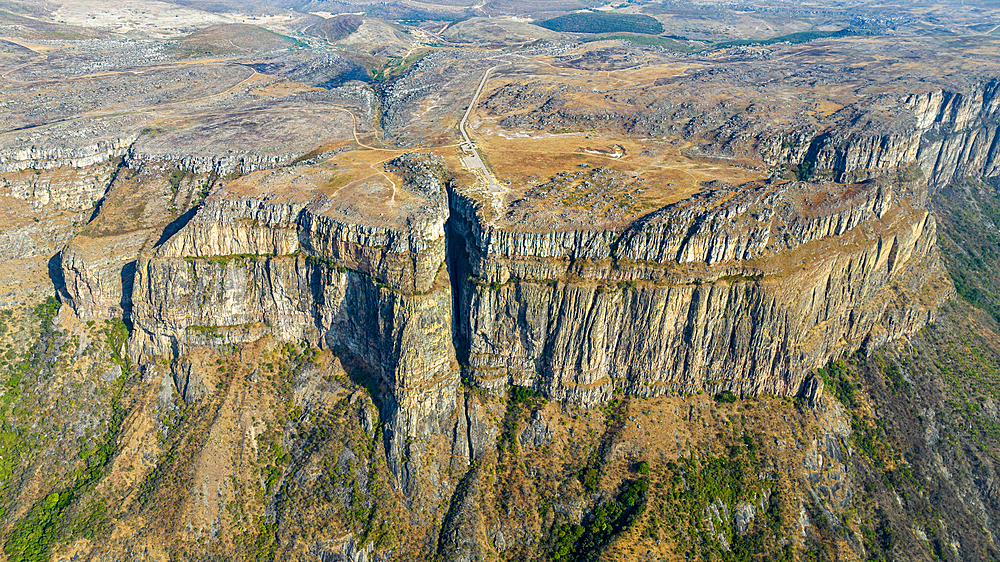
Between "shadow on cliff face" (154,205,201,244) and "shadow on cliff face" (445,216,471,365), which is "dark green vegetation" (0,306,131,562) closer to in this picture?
"shadow on cliff face" (154,205,201,244)

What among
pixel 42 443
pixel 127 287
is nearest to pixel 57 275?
pixel 127 287

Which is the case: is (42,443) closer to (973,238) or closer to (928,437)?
(928,437)

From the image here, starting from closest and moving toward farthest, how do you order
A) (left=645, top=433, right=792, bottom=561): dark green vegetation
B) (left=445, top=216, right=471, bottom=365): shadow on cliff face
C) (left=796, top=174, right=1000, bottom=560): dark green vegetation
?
(left=645, top=433, right=792, bottom=561): dark green vegetation, (left=796, top=174, right=1000, bottom=560): dark green vegetation, (left=445, top=216, right=471, bottom=365): shadow on cliff face

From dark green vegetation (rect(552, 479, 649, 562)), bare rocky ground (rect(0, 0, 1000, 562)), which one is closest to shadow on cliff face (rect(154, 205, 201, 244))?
bare rocky ground (rect(0, 0, 1000, 562))

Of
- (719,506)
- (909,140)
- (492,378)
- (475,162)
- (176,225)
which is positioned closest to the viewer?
(719,506)

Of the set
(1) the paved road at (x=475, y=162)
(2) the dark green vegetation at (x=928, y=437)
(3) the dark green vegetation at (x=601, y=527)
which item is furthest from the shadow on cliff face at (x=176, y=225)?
(2) the dark green vegetation at (x=928, y=437)

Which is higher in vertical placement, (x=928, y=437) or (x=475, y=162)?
(x=475, y=162)

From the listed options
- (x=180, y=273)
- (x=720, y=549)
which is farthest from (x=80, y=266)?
(x=720, y=549)

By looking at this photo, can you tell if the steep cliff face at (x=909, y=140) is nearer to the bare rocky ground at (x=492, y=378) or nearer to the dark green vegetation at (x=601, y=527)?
the bare rocky ground at (x=492, y=378)
